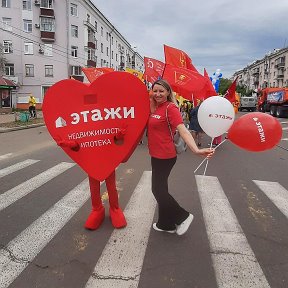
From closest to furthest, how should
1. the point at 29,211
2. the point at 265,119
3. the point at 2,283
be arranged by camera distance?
the point at 2,283 < the point at 265,119 < the point at 29,211

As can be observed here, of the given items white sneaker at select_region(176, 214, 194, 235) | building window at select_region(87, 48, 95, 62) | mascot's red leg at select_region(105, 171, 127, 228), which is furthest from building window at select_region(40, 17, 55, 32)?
white sneaker at select_region(176, 214, 194, 235)

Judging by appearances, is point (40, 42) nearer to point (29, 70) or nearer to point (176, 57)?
point (29, 70)

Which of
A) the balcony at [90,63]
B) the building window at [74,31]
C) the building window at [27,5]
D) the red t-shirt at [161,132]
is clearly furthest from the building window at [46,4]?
the red t-shirt at [161,132]

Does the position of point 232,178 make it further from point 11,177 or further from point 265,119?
point 11,177

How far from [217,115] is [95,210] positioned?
1.86 m

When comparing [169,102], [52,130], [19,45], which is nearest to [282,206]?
[169,102]

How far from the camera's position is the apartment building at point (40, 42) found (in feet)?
134

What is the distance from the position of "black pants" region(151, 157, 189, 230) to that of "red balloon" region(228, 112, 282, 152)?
0.81 meters

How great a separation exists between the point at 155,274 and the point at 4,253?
1.57 meters

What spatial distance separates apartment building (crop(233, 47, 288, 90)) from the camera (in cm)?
7706

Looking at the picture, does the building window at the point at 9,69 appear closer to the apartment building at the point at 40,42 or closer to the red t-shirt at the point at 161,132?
the apartment building at the point at 40,42

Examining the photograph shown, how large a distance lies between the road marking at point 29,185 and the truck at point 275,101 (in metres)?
27.0

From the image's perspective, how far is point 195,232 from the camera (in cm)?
386

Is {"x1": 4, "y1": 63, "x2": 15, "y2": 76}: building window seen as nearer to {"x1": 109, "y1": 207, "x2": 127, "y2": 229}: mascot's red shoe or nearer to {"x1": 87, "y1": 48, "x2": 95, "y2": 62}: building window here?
{"x1": 87, "y1": 48, "x2": 95, "y2": 62}: building window
